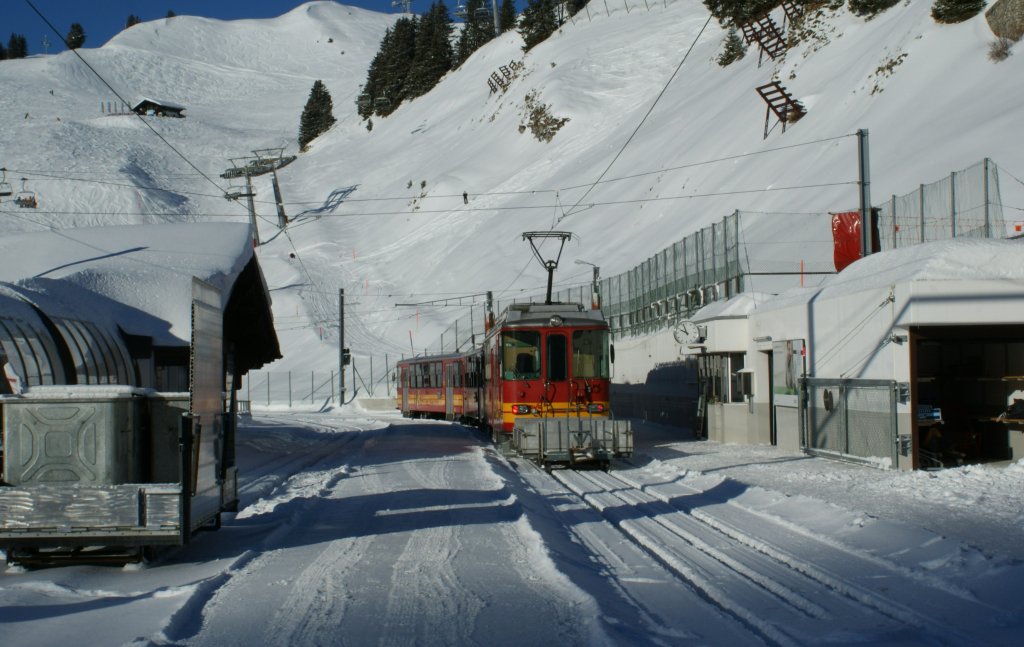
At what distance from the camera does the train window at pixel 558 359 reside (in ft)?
70.3

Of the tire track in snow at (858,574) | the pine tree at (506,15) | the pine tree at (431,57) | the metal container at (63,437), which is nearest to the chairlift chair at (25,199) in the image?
the pine tree at (431,57)

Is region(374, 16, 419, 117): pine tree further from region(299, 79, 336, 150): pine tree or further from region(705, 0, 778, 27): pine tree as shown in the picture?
region(705, 0, 778, 27): pine tree

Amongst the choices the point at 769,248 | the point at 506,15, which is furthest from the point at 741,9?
the point at 506,15

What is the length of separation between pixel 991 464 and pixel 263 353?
58.5 ft

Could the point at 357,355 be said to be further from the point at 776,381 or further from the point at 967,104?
the point at 776,381

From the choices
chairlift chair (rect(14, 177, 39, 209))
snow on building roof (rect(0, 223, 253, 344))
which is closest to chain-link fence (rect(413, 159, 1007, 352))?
snow on building roof (rect(0, 223, 253, 344))

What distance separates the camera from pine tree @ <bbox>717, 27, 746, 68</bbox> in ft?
233

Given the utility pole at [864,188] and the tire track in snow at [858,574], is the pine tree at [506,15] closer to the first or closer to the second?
the utility pole at [864,188]

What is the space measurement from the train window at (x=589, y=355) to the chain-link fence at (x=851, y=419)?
410 centimetres

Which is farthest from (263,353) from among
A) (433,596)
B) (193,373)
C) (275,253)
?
(275,253)

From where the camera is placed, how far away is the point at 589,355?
21.6 meters

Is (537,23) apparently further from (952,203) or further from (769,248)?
(952,203)

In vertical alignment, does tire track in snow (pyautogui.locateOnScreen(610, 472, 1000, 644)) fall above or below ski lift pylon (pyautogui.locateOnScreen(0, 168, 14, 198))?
below

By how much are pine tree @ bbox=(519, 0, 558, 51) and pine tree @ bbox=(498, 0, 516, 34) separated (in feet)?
70.8
